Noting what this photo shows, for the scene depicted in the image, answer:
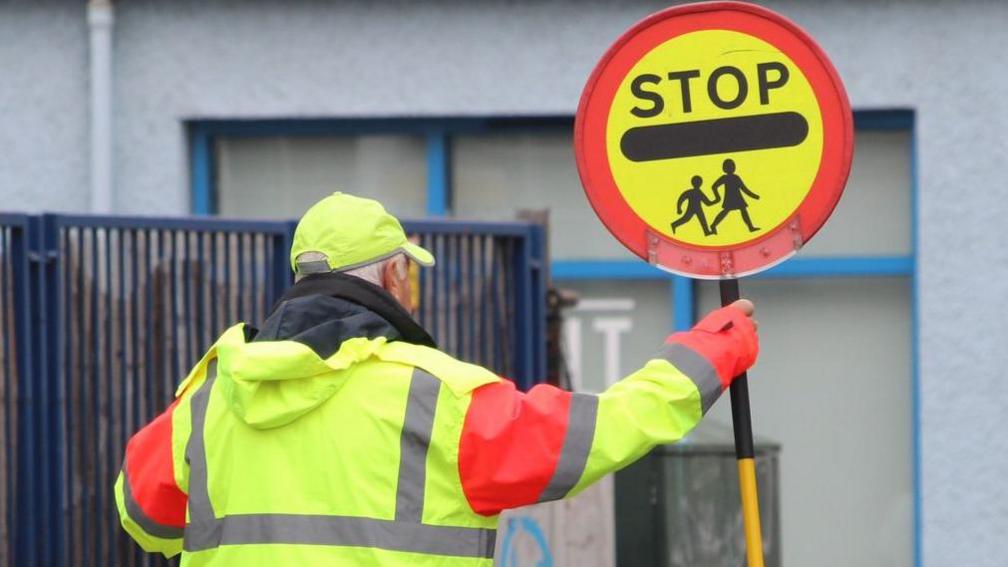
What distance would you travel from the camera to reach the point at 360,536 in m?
3.32

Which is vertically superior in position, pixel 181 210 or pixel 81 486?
pixel 181 210

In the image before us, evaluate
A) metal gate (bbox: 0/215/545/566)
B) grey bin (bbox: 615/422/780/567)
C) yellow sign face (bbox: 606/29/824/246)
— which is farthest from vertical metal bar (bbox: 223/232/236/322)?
yellow sign face (bbox: 606/29/824/246)

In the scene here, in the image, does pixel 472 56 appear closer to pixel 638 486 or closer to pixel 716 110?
pixel 638 486

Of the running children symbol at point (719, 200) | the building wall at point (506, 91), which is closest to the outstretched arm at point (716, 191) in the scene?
the running children symbol at point (719, 200)

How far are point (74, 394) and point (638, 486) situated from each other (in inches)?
71.2

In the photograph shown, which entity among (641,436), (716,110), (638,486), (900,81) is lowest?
(638,486)

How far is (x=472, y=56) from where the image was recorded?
339 inches

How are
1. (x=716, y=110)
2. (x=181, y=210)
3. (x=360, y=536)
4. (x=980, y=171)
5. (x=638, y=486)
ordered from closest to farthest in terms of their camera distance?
(x=360, y=536)
(x=716, y=110)
(x=638, y=486)
(x=980, y=171)
(x=181, y=210)

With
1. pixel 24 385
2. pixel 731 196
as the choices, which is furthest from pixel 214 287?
pixel 731 196

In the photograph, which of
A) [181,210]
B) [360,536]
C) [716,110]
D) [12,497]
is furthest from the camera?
[181,210]

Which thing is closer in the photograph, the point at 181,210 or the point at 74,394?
the point at 74,394

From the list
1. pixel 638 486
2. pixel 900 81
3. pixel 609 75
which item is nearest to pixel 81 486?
pixel 638 486

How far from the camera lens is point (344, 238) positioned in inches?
140

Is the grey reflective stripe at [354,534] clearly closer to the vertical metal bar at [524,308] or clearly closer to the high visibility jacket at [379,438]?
the high visibility jacket at [379,438]
